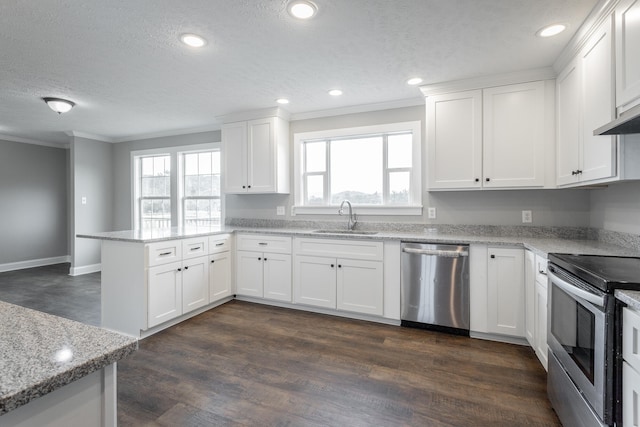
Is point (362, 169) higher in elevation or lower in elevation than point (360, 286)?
higher

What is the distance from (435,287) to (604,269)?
1.54 meters

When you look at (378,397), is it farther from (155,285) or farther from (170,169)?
(170,169)

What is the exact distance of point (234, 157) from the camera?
424cm

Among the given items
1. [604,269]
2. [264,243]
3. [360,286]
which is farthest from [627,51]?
[264,243]

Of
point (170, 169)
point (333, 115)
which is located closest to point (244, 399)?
point (333, 115)

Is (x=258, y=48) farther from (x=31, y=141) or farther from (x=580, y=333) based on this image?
(x=31, y=141)

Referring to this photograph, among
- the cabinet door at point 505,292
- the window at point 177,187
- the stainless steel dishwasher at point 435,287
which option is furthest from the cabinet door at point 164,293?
the cabinet door at point 505,292

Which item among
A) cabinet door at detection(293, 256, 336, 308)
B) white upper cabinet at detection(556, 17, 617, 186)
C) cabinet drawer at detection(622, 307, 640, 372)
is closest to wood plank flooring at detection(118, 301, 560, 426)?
cabinet door at detection(293, 256, 336, 308)

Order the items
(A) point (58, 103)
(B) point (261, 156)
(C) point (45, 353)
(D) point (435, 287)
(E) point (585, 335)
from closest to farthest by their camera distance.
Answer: (C) point (45, 353) < (E) point (585, 335) < (D) point (435, 287) < (A) point (58, 103) < (B) point (261, 156)

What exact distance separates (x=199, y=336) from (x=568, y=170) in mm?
3399

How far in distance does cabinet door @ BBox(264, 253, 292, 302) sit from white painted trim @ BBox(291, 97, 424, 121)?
1.81 meters

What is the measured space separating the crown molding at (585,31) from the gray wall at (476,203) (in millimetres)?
1134

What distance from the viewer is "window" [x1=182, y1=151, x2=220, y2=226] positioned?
5.12 meters

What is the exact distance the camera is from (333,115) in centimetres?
403
